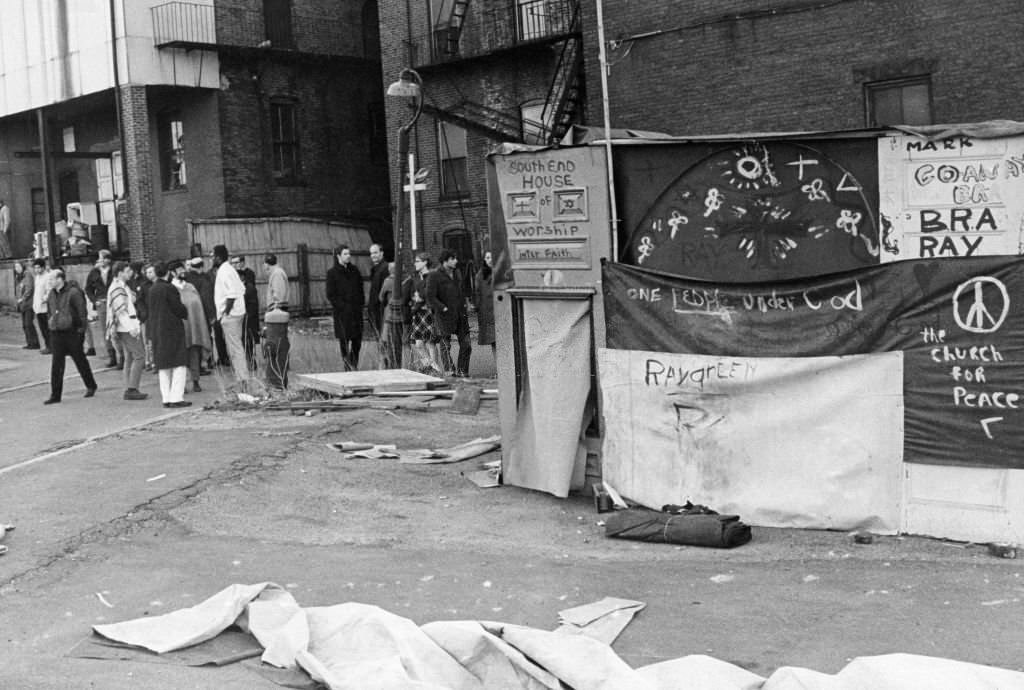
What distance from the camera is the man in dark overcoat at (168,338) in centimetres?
1511

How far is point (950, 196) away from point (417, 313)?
1073 cm

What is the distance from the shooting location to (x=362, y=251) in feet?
107

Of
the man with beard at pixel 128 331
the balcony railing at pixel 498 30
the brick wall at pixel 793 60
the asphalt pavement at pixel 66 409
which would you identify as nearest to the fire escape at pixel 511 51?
the balcony railing at pixel 498 30

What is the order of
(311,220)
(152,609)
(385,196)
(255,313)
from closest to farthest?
1. (152,609)
2. (255,313)
3. (311,220)
4. (385,196)

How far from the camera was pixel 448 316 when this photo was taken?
57.1ft

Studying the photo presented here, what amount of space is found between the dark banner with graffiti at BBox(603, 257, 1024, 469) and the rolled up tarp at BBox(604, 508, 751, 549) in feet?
3.88

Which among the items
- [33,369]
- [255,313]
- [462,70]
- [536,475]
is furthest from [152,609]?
[462,70]

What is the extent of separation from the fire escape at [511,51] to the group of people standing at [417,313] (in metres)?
5.38

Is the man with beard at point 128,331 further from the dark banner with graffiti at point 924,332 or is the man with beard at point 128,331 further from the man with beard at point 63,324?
the dark banner with graffiti at point 924,332

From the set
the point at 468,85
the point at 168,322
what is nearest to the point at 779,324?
the point at 168,322

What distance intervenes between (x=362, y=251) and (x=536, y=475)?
23108 millimetres

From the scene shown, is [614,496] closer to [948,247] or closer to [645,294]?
[645,294]

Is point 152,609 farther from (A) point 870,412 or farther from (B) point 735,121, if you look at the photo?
(B) point 735,121

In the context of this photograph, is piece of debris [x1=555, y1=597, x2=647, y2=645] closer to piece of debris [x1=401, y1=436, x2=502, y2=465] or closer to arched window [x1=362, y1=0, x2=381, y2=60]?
piece of debris [x1=401, y1=436, x2=502, y2=465]
